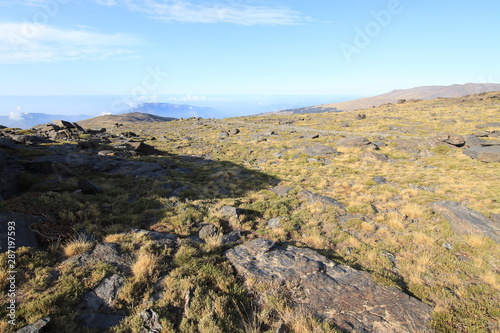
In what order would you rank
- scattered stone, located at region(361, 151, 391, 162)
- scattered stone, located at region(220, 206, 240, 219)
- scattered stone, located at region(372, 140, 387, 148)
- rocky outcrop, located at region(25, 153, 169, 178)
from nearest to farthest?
1. scattered stone, located at region(220, 206, 240, 219)
2. rocky outcrop, located at region(25, 153, 169, 178)
3. scattered stone, located at region(361, 151, 391, 162)
4. scattered stone, located at region(372, 140, 387, 148)

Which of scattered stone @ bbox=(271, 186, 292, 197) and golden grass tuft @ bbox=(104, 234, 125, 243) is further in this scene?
scattered stone @ bbox=(271, 186, 292, 197)

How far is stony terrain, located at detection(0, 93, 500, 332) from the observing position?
19.7 ft

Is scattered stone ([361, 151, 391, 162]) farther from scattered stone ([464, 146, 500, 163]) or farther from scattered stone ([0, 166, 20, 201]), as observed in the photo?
scattered stone ([0, 166, 20, 201])

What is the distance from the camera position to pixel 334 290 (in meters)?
7.13

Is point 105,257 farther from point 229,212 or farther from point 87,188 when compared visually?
point 87,188

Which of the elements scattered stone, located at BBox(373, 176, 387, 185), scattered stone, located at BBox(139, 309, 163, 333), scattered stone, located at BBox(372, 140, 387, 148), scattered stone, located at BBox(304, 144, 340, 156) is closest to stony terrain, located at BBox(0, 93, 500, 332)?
scattered stone, located at BBox(139, 309, 163, 333)

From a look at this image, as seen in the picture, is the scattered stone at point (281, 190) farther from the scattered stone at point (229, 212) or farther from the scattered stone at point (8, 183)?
the scattered stone at point (8, 183)

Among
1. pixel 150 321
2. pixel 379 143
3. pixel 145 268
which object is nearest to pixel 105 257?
pixel 145 268

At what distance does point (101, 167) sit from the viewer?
19.2 metres

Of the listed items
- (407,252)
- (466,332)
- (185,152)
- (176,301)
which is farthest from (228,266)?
(185,152)

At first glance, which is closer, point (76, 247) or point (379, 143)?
point (76, 247)

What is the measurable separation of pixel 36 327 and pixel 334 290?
790cm

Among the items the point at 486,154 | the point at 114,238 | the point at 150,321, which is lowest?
Answer: the point at 486,154

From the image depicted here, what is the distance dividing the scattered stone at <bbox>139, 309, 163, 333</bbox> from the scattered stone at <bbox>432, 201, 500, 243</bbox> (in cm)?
1473
